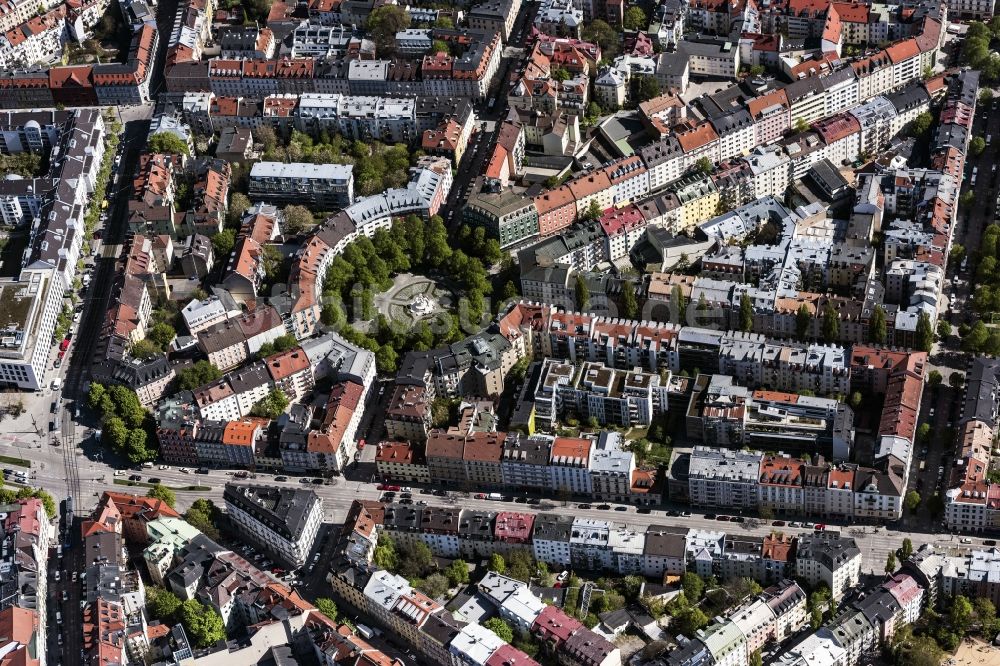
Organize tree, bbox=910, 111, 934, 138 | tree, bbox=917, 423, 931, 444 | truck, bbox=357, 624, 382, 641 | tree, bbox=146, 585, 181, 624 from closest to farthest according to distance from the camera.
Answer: truck, bbox=357, 624, 382, 641
tree, bbox=146, 585, 181, 624
tree, bbox=917, 423, 931, 444
tree, bbox=910, 111, 934, 138

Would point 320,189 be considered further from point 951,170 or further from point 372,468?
point 951,170

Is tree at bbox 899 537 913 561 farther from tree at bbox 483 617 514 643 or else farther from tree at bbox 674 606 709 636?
tree at bbox 483 617 514 643

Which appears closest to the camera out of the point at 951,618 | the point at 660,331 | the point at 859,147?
the point at 951,618

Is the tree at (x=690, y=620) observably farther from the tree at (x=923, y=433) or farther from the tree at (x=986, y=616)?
the tree at (x=923, y=433)

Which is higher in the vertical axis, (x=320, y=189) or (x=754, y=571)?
(x=320, y=189)

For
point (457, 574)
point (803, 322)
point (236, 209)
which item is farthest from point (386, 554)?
point (236, 209)

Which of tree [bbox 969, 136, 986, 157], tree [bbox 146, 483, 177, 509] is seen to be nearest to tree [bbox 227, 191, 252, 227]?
tree [bbox 146, 483, 177, 509]

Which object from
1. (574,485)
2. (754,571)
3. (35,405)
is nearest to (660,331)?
(574,485)

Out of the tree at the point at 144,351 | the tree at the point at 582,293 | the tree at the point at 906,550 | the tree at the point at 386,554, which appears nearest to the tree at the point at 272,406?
the tree at the point at 144,351
